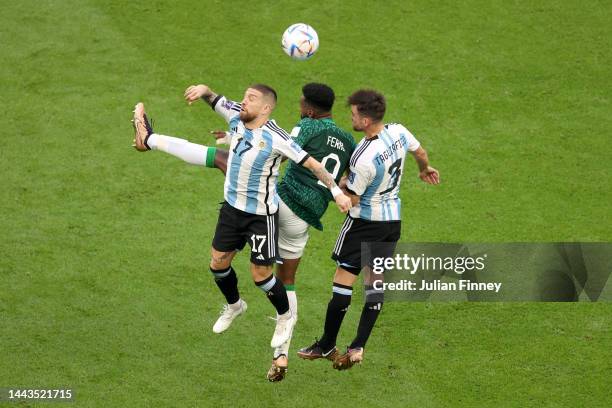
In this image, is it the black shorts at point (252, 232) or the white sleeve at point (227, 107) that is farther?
the white sleeve at point (227, 107)

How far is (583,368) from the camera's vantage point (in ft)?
33.0

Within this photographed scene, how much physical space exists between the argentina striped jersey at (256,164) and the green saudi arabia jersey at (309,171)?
0.27 metres

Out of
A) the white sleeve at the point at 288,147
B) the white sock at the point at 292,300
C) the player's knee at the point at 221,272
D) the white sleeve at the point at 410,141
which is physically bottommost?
the player's knee at the point at 221,272

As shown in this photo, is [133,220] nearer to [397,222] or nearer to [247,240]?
[247,240]

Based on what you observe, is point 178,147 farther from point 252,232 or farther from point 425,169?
point 425,169

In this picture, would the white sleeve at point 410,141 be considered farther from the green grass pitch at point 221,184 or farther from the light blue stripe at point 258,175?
the green grass pitch at point 221,184

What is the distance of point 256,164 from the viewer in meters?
9.17

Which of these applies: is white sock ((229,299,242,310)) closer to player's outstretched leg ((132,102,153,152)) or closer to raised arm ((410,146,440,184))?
player's outstretched leg ((132,102,153,152))

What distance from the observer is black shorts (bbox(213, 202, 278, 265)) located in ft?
30.7

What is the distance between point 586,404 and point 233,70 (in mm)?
7611

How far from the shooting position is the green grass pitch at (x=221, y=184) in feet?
32.5

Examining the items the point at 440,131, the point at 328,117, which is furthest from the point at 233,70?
the point at 328,117

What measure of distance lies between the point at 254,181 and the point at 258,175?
79 mm

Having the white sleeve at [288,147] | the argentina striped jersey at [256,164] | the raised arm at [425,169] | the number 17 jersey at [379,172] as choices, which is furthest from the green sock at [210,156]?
the raised arm at [425,169]
